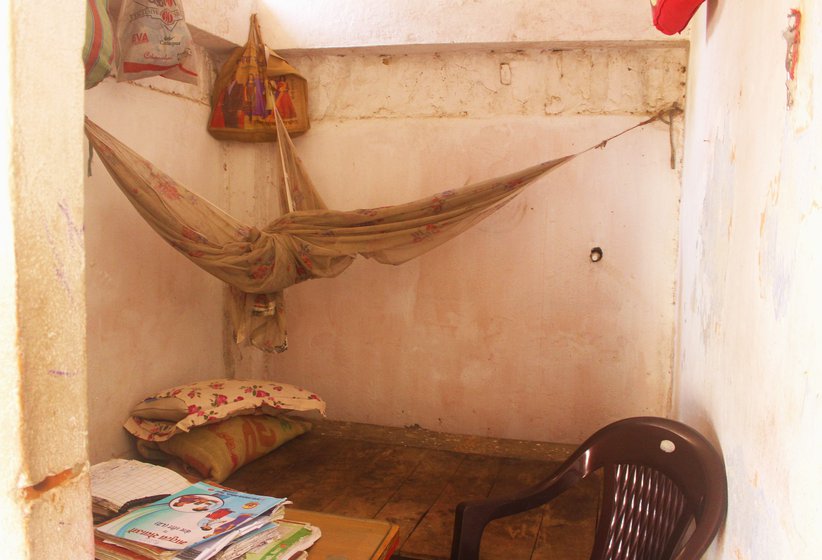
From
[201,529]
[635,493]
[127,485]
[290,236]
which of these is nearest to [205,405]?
[290,236]

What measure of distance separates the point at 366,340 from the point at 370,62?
3.92ft

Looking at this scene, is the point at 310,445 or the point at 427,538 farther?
the point at 310,445

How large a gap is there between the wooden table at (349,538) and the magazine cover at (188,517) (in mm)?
165

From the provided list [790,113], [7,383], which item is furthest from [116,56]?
[790,113]

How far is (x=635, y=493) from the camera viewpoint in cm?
158

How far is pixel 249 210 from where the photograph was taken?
3.13 m

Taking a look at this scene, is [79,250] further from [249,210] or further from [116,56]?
[249,210]

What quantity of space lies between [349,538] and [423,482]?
103 cm

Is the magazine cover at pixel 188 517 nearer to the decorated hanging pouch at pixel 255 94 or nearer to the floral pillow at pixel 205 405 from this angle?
the floral pillow at pixel 205 405

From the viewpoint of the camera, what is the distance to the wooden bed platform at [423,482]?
209 centimetres

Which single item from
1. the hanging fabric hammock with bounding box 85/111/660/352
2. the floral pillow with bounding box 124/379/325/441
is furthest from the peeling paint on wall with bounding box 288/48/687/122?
the floral pillow with bounding box 124/379/325/441

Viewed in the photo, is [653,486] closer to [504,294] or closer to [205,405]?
[504,294]

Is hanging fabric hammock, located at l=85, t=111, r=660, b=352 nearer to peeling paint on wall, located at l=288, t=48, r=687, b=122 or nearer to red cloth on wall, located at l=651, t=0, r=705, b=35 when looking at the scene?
peeling paint on wall, located at l=288, t=48, r=687, b=122

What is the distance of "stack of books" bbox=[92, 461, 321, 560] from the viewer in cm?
124
